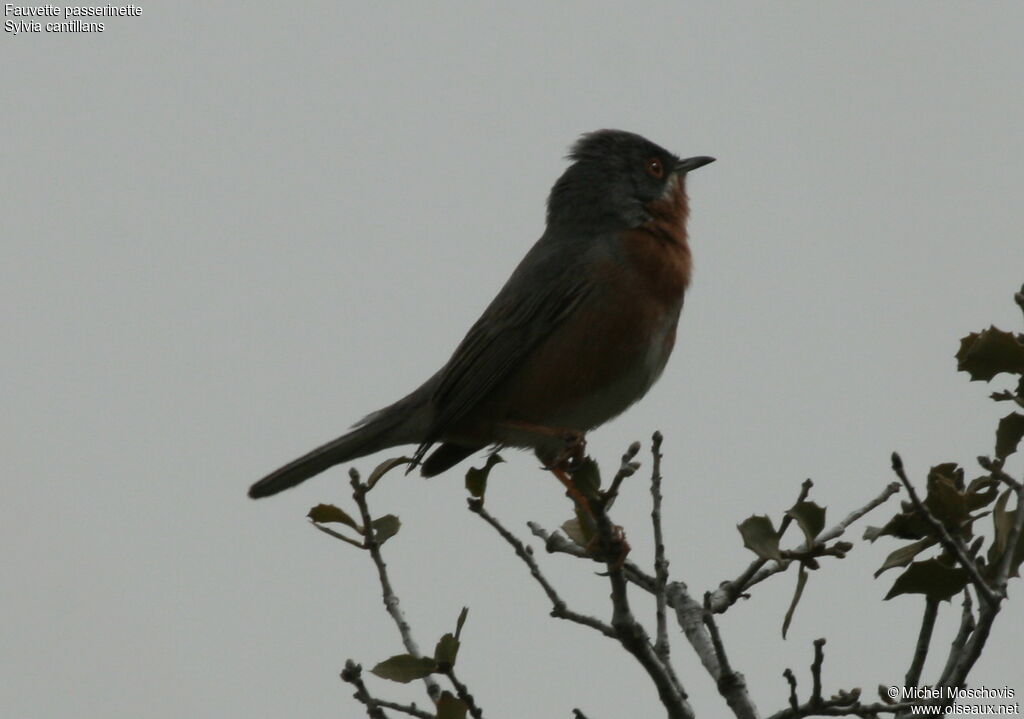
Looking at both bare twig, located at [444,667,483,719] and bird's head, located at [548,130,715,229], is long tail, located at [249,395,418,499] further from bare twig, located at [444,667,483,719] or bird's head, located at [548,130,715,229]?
bare twig, located at [444,667,483,719]

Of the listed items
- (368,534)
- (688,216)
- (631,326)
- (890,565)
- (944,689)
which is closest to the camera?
(944,689)

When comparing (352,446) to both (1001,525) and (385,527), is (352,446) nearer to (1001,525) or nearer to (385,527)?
(385,527)

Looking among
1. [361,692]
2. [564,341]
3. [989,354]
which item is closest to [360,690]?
[361,692]

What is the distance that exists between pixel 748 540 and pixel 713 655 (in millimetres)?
465

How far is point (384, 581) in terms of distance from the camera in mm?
4383

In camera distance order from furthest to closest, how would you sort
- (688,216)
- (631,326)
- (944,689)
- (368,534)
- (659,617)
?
(688,216)
(631,326)
(368,534)
(659,617)
(944,689)

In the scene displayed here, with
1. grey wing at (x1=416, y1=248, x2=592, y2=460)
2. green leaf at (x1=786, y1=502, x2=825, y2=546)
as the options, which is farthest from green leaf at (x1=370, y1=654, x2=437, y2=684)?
grey wing at (x1=416, y1=248, x2=592, y2=460)

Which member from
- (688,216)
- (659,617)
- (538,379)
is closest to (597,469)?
(659,617)

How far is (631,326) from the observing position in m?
6.56

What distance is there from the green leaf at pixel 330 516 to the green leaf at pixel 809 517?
166cm

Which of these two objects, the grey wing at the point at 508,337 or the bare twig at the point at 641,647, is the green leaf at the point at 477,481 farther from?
the grey wing at the point at 508,337

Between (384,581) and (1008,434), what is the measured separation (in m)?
2.22

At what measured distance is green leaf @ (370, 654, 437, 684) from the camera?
156 inches

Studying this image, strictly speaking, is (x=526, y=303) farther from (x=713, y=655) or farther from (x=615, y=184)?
(x=713, y=655)
